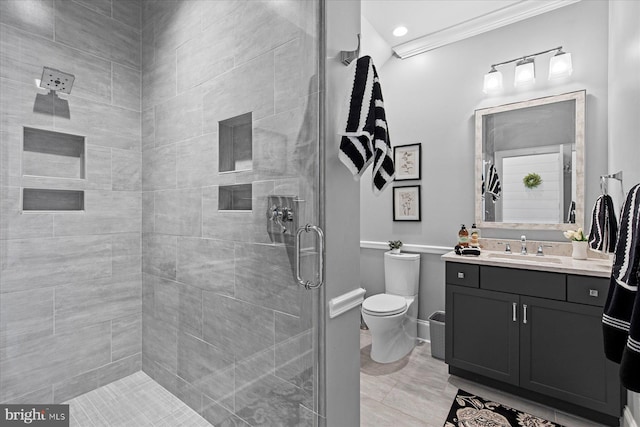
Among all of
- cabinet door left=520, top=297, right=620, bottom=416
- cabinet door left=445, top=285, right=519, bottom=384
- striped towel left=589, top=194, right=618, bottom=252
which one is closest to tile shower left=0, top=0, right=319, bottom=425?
cabinet door left=445, top=285, right=519, bottom=384

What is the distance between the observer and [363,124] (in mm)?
1116

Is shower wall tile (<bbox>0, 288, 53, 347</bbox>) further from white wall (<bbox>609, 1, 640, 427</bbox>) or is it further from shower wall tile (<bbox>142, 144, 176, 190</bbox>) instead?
white wall (<bbox>609, 1, 640, 427</bbox>)

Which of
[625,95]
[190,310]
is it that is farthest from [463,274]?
[190,310]

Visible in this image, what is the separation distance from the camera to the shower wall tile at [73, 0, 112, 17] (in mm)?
1839

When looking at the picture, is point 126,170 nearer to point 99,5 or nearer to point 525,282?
point 99,5

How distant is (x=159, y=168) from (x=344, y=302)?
57.0 inches

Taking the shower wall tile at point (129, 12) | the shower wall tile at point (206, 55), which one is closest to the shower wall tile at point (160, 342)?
the shower wall tile at point (206, 55)

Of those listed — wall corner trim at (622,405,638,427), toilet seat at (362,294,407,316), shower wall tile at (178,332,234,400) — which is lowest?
wall corner trim at (622,405,638,427)

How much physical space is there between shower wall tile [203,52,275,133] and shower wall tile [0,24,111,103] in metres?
0.79

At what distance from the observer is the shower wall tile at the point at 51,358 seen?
1601 mm

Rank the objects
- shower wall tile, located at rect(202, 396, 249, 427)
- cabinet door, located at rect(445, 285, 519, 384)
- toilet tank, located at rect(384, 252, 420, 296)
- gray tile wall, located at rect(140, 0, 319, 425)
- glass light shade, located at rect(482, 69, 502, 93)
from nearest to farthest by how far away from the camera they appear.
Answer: gray tile wall, located at rect(140, 0, 319, 425) → shower wall tile, located at rect(202, 396, 249, 427) → cabinet door, located at rect(445, 285, 519, 384) → glass light shade, located at rect(482, 69, 502, 93) → toilet tank, located at rect(384, 252, 420, 296)

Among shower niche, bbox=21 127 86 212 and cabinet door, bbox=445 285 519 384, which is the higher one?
shower niche, bbox=21 127 86 212

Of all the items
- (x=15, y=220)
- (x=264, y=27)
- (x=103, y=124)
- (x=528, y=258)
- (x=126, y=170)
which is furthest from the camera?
(x=528, y=258)

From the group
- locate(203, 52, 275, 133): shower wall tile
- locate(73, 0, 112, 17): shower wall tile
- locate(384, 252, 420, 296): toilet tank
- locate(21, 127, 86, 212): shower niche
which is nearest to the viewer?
locate(203, 52, 275, 133): shower wall tile
